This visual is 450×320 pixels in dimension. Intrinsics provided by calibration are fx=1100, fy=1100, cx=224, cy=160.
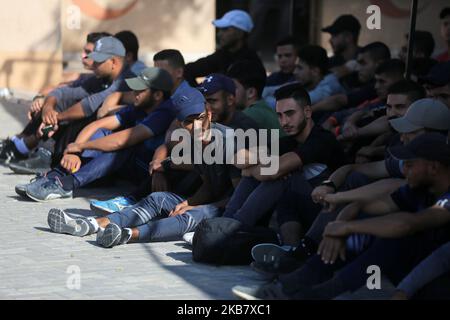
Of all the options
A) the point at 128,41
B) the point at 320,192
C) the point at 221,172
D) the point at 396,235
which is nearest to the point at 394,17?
the point at 128,41

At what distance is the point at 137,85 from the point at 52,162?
5.64ft

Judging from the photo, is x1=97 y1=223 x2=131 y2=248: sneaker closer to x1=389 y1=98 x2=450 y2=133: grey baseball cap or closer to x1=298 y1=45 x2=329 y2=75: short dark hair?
x1=389 y1=98 x2=450 y2=133: grey baseball cap

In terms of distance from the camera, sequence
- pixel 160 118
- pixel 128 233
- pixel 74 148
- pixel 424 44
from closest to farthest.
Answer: pixel 128 233 → pixel 160 118 → pixel 74 148 → pixel 424 44

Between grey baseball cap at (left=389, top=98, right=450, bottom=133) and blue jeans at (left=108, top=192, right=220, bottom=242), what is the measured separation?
1.73 meters

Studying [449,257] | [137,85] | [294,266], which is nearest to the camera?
[449,257]

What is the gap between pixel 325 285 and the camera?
19.9ft

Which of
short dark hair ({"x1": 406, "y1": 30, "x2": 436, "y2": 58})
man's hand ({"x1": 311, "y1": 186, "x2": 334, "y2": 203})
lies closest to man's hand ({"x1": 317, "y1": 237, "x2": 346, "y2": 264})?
man's hand ({"x1": 311, "y1": 186, "x2": 334, "y2": 203})

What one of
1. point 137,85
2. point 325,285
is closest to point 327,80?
point 137,85

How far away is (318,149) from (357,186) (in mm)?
494

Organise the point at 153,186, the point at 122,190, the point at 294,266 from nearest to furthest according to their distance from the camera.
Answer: the point at 294,266 → the point at 153,186 → the point at 122,190

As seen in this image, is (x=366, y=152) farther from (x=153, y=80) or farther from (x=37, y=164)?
(x=37, y=164)

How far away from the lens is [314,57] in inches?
392

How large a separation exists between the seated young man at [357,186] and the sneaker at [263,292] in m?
0.42

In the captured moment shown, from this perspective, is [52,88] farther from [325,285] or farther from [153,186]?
[325,285]
